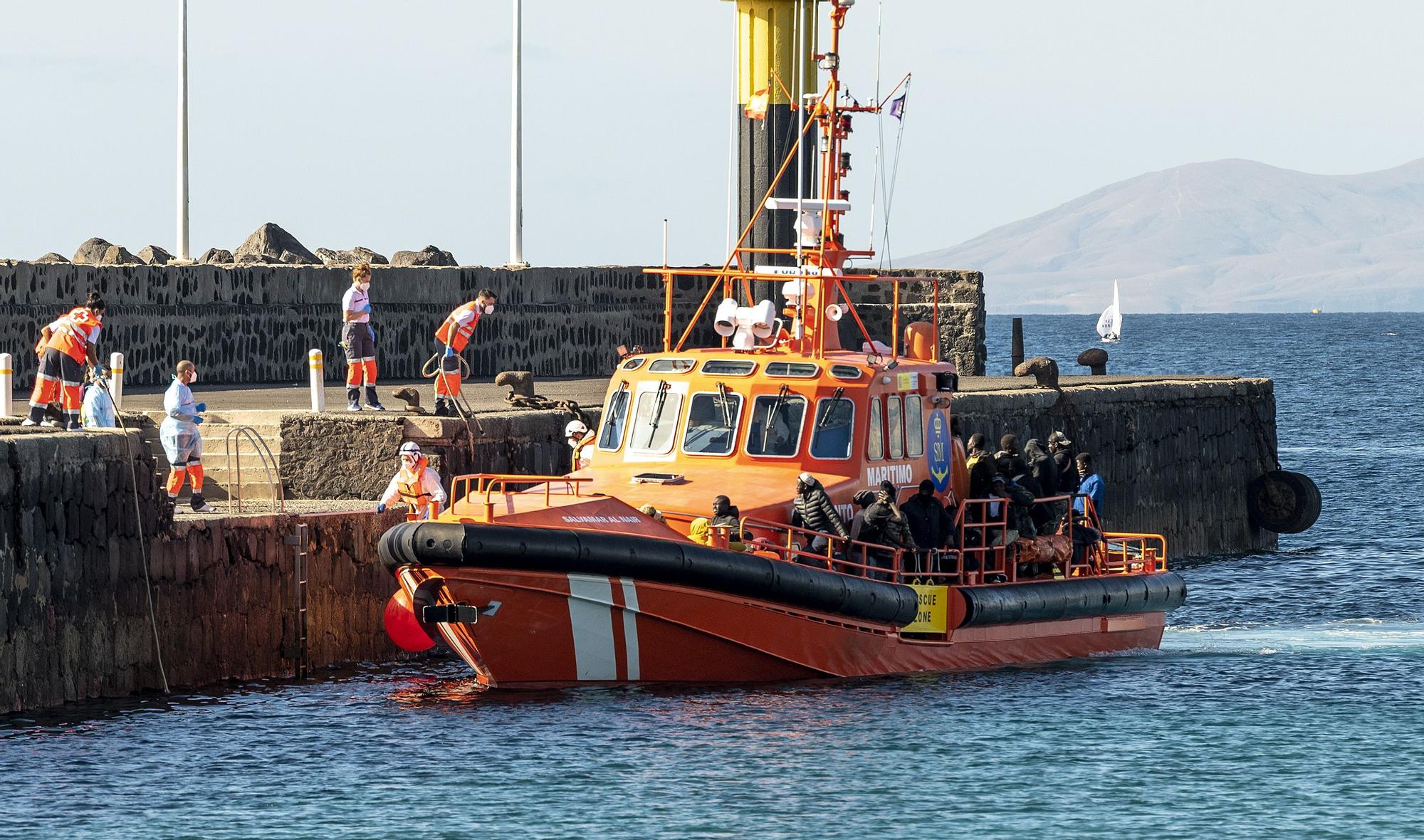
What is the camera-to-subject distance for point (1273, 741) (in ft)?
50.6

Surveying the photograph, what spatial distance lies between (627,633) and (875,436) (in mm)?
2796

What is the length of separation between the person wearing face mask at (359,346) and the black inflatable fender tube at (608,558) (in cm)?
566

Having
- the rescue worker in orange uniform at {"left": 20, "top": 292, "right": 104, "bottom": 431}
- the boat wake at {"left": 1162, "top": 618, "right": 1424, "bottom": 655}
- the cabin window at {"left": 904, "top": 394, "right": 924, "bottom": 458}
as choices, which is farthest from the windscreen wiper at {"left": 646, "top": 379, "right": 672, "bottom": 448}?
the boat wake at {"left": 1162, "top": 618, "right": 1424, "bottom": 655}

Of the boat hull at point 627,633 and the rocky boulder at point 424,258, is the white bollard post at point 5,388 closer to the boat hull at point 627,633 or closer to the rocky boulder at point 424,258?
the boat hull at point 627,633

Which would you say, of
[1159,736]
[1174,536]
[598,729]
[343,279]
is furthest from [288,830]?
[1174,536]

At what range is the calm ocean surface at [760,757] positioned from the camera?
499 inches

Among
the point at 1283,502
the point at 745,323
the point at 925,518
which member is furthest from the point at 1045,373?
the point at 925,518

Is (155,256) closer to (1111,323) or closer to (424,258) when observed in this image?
(424,258)

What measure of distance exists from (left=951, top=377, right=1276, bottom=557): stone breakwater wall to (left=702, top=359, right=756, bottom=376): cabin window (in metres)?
10.1

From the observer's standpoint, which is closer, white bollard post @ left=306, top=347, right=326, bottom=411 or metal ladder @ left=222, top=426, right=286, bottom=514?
metal ladder @ left=222, top=426, right=286, bottom=514

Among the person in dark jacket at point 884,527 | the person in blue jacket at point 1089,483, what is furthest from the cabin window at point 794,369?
the person in blue jacket at point 1089,483

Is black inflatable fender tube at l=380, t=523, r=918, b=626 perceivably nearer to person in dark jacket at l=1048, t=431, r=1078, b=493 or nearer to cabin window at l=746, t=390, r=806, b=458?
cabin window at l=746, t=390, r=806, b=458

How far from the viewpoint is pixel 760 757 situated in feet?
45.4

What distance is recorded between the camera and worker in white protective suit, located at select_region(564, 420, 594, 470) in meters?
16.8
